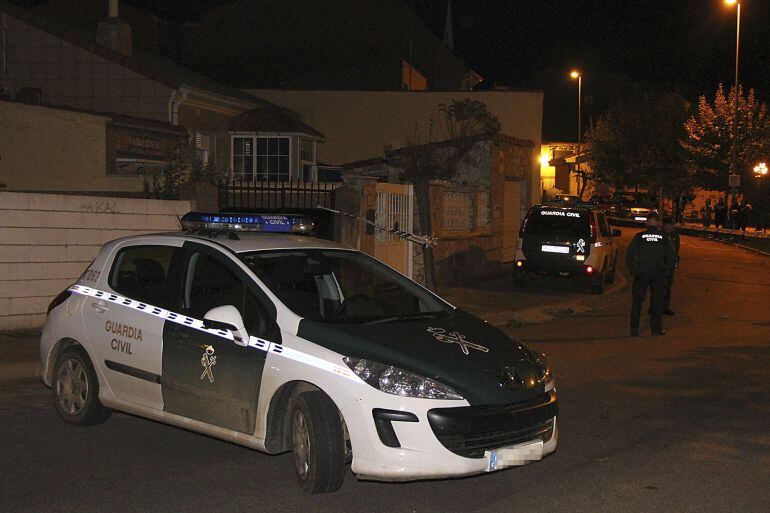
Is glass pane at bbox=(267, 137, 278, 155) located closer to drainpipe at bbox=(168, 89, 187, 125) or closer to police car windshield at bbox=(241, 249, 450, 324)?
drainpipe at bbox=(168, 89, 187, 125)

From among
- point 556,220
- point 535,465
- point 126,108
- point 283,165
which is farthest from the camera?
point 283,165

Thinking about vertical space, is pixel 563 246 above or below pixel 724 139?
below

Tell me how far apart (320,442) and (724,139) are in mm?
47014

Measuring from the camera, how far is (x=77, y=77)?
2180 centimetres

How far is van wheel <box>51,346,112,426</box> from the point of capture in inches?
286

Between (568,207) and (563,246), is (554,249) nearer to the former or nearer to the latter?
(563,246)

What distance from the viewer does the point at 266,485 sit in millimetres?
6031

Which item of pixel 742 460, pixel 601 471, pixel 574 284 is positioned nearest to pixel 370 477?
pixel 601 471

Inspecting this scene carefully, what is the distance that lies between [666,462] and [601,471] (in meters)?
0.54

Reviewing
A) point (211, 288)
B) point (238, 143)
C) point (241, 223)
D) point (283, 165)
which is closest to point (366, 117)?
point (283, 165)

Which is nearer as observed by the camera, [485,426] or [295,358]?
[485,426]

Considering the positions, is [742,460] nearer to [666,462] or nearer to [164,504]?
[666,462]

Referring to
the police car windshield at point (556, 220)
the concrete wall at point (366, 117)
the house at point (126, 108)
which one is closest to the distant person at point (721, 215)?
the concrete wall at point (366, 117)

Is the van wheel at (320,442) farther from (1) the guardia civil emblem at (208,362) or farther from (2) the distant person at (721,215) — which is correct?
(2) the distant person at (721,215)
